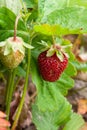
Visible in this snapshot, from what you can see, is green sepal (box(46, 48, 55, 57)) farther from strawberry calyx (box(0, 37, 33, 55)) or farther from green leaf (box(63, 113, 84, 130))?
green leaf (box(63, 113, 84, 130))

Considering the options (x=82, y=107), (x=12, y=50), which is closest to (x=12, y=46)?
(x=12, y=50)

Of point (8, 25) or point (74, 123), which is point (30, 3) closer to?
point (8, 25)

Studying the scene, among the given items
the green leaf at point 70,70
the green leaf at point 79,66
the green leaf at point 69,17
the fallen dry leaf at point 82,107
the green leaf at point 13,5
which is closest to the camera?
the green leaf at point 69,17

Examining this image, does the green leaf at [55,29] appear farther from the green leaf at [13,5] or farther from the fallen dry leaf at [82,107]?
the fallen dry leaf at [82,107]

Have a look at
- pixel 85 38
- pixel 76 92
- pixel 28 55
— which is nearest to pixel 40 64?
pixel 28 55

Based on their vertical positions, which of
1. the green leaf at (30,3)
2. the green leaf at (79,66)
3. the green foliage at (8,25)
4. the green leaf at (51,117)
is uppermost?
the green leaf at (30,3)

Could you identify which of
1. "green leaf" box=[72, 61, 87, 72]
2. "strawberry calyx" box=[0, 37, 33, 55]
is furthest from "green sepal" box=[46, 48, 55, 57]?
"green leaf" box=[72, 61, 87, 72]

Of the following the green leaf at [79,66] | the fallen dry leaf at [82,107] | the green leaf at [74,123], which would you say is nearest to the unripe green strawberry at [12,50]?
the green leaf at [79,66]
